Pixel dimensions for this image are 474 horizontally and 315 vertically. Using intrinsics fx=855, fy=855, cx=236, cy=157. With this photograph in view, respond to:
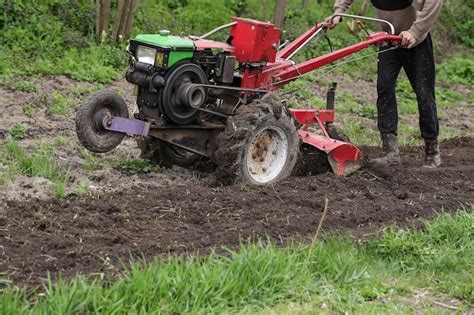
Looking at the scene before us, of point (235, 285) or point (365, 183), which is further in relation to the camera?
point (365, 183)

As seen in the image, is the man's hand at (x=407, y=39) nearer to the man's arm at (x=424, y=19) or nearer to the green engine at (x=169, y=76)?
the man's arm at (x=424, y=19)

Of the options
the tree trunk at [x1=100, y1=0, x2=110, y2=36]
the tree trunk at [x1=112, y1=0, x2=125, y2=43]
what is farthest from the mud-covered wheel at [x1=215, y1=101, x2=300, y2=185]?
the tree trunk at [x1=100, y1=0, x2=110, y2=36]

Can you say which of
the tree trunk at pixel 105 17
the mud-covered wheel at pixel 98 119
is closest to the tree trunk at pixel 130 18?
the tree trunk at pixel 105 17

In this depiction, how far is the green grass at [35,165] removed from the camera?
23.4 feet

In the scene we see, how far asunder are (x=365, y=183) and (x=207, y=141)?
1.47 m

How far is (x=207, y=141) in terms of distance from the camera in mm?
7562

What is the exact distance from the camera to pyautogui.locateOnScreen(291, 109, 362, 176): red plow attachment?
7.90 meters

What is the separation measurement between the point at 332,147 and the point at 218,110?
1.10 m

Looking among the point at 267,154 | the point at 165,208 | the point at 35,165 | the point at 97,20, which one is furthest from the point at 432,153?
the point at 97,20

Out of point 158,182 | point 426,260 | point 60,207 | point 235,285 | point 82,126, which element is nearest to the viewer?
point 235,285

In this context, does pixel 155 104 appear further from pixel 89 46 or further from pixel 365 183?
pixel 89 46

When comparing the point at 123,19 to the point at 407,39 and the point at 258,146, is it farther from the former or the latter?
the point at 258,146

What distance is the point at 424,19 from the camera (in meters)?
8.11

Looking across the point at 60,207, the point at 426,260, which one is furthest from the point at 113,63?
the point at 426,260
